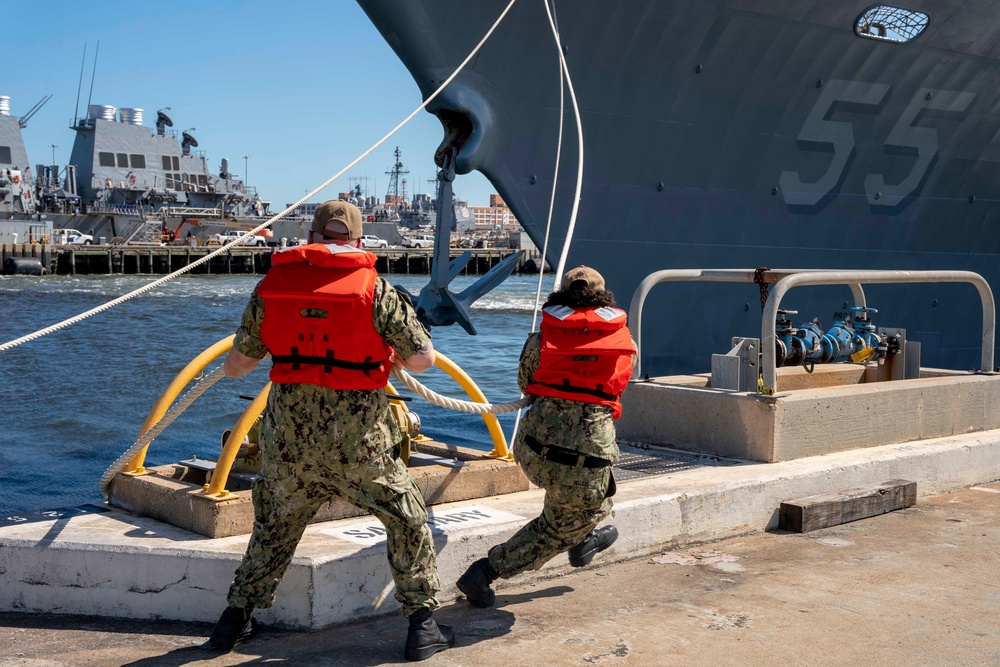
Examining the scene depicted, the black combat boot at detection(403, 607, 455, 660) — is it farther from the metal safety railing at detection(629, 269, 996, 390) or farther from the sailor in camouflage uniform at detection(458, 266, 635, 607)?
the metal safety railing at detection(629, 269, 996, 390)

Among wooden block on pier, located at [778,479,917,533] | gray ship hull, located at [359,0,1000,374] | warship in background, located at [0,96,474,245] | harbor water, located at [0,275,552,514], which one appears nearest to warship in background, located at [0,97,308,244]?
warship in background, located at [0,96,474,245]

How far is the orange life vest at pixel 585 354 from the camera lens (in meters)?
4.13

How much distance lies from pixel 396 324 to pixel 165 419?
61.1 inches

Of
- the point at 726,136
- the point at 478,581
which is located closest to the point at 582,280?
the point at 478,581

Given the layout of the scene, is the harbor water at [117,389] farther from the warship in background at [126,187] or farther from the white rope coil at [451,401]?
the warship in background at [126,187]

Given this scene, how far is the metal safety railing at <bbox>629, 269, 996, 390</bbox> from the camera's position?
19.6 ft

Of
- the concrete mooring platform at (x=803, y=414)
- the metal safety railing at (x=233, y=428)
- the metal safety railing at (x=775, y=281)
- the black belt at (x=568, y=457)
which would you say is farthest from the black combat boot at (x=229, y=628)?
the concrete mooring platform at (x=803, y=414)

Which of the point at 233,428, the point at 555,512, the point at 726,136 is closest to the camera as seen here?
the point at 555,512

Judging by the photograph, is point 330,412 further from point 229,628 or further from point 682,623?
point 682,623

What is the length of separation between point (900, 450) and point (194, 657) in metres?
4.46

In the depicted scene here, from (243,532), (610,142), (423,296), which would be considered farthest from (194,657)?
(610,142)

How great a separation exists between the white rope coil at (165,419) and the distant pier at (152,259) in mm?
48481

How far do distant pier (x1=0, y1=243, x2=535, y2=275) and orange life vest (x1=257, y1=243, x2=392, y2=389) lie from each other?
4967cm

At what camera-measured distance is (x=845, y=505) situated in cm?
573
